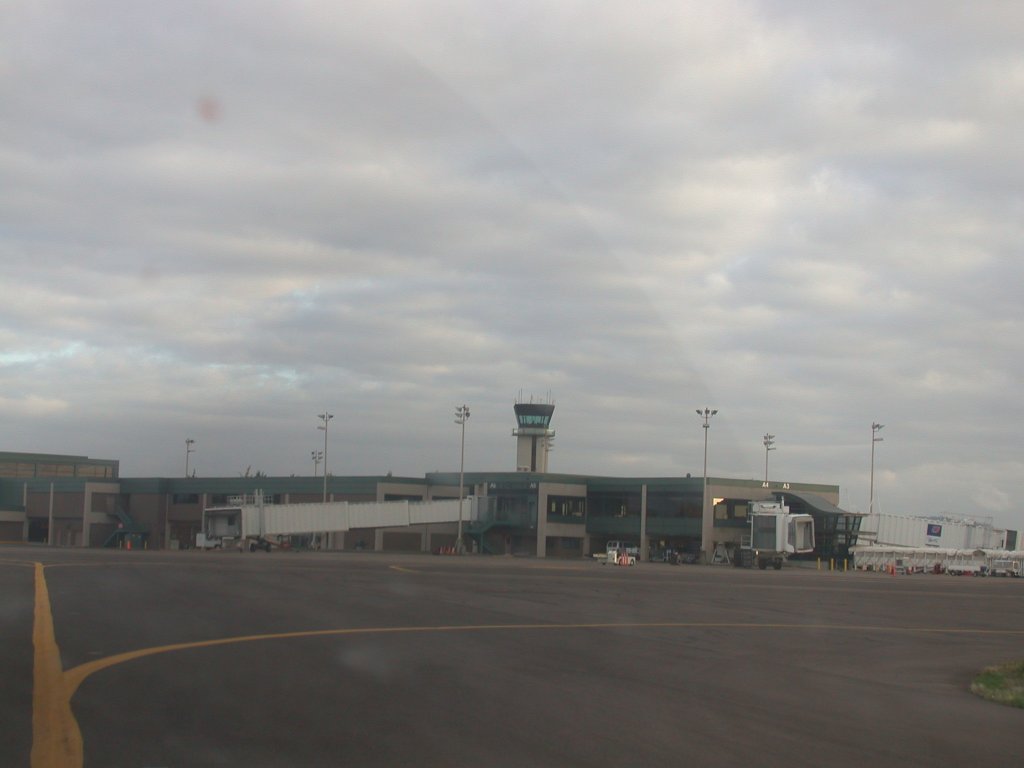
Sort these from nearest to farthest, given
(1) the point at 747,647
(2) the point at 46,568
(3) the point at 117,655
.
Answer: (3) the point at 117,655 → (1) the point at 747,647 → (2) the point at 46,568

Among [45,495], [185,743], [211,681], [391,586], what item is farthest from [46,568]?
[45,495]

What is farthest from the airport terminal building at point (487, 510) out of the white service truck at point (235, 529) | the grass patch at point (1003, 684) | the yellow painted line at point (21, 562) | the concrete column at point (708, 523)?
the grass patch at point (1003, 684)

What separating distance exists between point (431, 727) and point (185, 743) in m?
2.80

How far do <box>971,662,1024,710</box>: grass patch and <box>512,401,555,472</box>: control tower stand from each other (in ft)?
405

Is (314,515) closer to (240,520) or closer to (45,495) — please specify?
(240,520)

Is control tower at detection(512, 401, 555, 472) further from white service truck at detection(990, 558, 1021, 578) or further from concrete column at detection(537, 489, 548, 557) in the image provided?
white service truck at detection(990, 558, 1021, 578)

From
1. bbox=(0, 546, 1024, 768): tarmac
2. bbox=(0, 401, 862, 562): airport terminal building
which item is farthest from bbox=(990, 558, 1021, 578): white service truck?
bbox=(0, 546, 1024, 768): tarmac

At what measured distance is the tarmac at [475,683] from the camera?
11.6m

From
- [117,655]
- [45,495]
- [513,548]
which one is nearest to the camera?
[117,655]

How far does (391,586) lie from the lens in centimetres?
3984

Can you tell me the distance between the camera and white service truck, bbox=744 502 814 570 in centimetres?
8631

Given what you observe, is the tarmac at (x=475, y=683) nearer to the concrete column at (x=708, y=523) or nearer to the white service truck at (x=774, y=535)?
the white service truck at (x=774, y=535)

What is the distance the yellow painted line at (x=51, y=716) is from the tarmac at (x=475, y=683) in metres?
0.05

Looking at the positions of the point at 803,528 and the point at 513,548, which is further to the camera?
the point at 513,548
